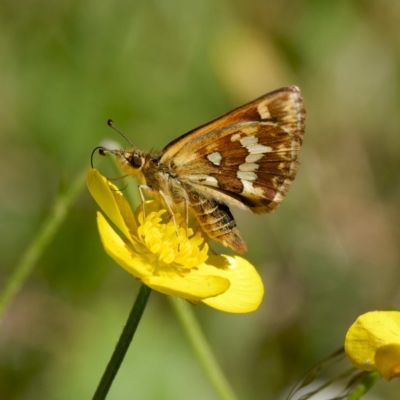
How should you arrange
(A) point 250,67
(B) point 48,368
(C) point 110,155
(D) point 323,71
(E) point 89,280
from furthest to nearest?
(D) point 323,71 → (A) point 250,67 → (E) point 89,280 → (B) point 48,368 → (C) point 110,155

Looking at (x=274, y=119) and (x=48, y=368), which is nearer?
(x=274, y=119)

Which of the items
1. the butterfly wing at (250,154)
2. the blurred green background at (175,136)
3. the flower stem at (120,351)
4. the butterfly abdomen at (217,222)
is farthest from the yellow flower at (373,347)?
the blurred green background at (175,136)

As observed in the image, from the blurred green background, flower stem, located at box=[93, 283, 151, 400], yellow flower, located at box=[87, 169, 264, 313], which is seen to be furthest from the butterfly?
the blurred green background

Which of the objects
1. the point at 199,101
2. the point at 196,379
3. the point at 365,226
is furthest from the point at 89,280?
the point at 365,226

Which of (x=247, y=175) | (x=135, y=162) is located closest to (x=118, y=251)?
(x=135, y=162)

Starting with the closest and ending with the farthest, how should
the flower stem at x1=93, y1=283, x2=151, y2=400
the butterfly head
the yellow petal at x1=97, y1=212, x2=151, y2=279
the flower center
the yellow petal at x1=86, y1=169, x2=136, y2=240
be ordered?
the flower stem at x1=93, y1=283, x2=151, y2=400, the yellow petal at x1=97, y1=212, x2=151, y2=279, the yellow petal at x1=86, y1=169, x2=136, y2=240, the flower center, the butterfly head

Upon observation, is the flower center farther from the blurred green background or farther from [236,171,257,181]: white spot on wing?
the blurred green background

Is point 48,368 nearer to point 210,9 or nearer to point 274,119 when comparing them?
point 274,119

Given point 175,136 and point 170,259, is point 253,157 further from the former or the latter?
point 175,136
